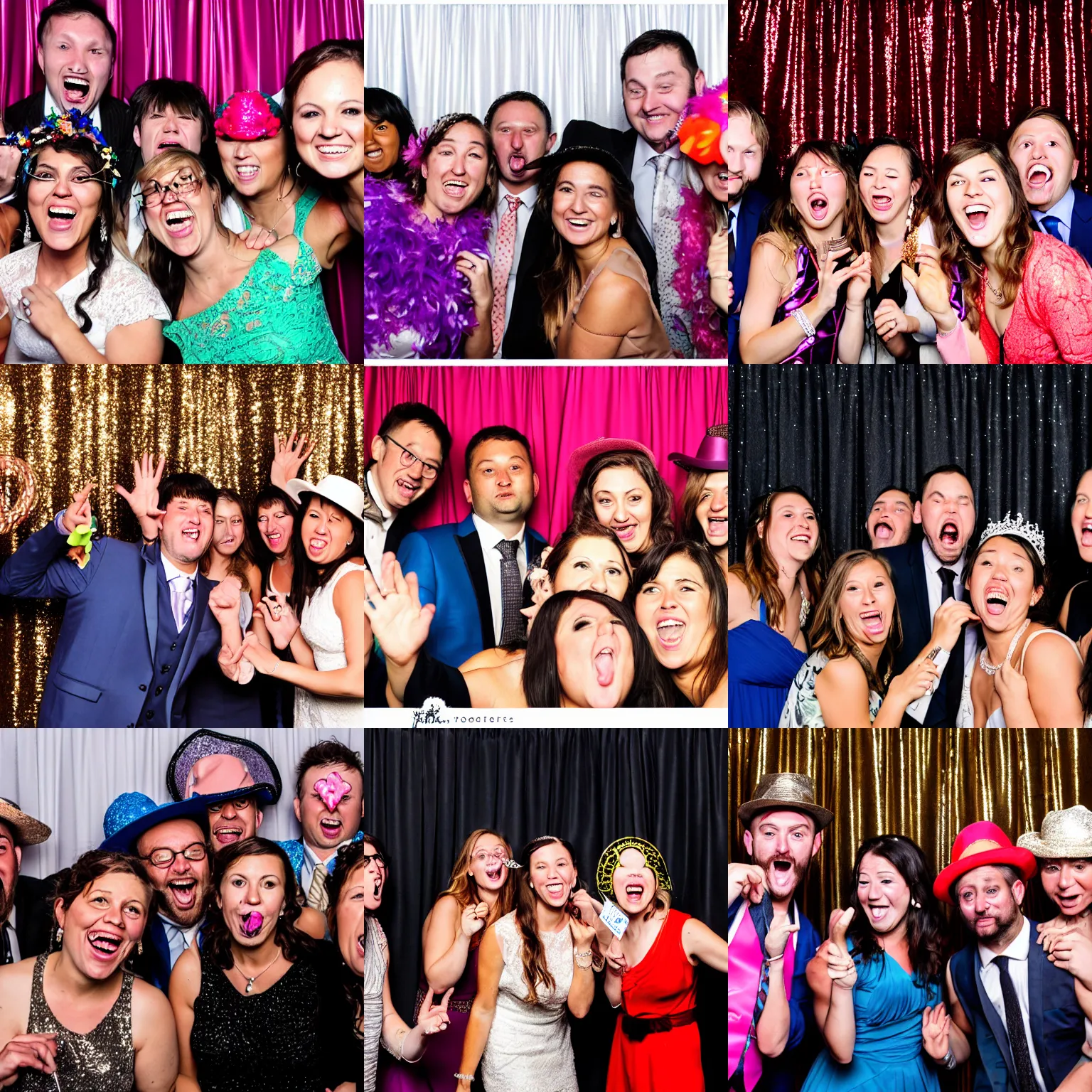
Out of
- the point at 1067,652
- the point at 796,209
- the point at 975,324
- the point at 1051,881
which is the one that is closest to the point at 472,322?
the point at 796,209

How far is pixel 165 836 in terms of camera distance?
10.2ft

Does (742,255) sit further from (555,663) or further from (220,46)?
(220,46)

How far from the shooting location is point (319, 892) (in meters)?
3.15

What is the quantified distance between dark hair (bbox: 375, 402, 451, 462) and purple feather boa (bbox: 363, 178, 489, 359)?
0.14 m

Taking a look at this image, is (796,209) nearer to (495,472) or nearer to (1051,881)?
(495,472)

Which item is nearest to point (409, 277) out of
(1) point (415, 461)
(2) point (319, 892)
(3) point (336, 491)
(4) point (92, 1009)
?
(1) point (415, 461)

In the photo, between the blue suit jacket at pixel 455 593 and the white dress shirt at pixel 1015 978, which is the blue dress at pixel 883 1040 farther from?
the blue suit jacket at pixel 455 593

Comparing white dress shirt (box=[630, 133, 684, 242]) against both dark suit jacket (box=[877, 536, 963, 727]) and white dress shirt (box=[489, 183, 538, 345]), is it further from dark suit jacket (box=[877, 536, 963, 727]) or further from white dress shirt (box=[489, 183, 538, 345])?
dark suit jacket (box=[877, 536, 963, 727])

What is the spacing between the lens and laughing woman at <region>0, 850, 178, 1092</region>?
2.95 meters

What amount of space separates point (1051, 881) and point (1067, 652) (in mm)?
570

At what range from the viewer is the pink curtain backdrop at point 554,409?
325cm

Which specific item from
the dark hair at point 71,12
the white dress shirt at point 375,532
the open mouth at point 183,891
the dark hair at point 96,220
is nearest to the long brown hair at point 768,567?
the white dress shirt at point 375,532

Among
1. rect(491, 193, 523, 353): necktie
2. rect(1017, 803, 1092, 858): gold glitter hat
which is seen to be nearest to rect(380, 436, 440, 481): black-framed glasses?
rect(491, 193, 523, 353): necktie

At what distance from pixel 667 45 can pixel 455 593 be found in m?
1.53
